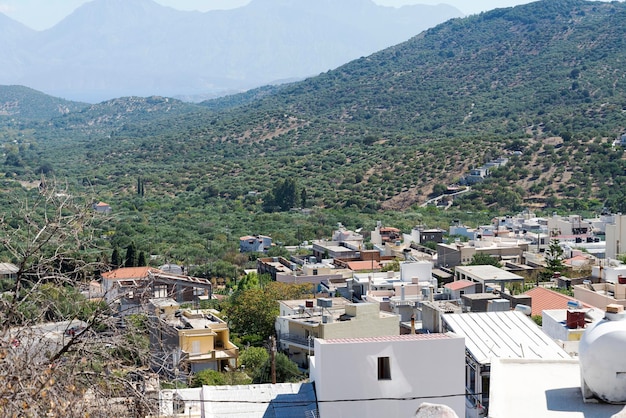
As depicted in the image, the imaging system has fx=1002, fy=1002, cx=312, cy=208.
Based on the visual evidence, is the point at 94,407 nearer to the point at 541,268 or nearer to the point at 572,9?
the point at 541,268

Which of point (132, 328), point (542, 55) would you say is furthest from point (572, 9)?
point (132, 328)

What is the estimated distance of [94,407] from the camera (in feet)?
16.5

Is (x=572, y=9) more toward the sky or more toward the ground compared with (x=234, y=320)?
more toward the sky

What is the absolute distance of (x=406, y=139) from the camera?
87.8 metres

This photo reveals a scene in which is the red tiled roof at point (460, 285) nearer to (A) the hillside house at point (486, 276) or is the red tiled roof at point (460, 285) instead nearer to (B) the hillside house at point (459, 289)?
(B) the hillside house at point (459, 289)

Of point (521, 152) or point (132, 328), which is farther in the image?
point (521, 152)

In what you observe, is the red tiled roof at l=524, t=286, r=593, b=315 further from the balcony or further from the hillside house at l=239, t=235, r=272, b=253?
the hillside house at l=239, t=235, r=272, b=253

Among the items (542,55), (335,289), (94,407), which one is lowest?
(335,289)

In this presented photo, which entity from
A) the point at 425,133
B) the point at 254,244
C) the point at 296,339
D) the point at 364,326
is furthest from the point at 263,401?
the point at 425,133

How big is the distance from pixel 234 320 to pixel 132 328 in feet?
65.6

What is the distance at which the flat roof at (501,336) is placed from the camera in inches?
533

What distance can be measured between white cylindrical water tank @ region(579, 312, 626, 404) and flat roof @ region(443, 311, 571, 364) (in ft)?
22.6

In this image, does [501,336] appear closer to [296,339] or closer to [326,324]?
[326,324]

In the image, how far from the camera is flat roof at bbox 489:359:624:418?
6020mm
